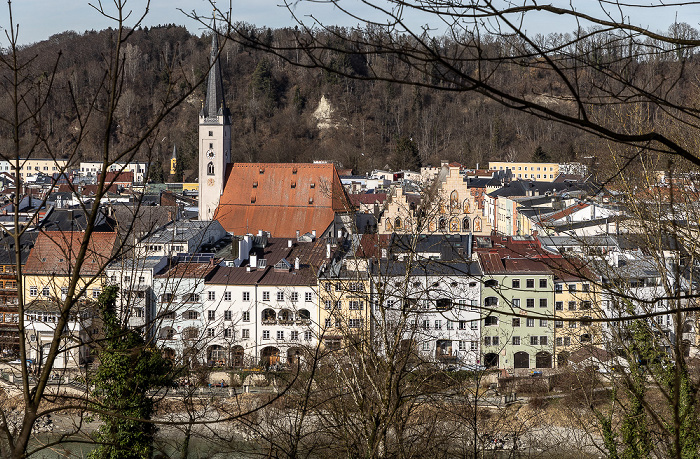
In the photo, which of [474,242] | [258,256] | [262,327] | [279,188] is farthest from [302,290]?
[279,188]

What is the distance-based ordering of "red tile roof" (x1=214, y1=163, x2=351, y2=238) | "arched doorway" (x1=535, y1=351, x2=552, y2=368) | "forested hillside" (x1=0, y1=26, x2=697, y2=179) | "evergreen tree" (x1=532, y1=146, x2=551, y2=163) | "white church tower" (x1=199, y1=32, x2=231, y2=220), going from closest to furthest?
"arched doorway" (x1=535, y1=351, x2=552, y2=368) → "red tile roof" (x1=214, y1=163, x2=351, y2=238) → "white church tower" (x1=199, y1=32, x2=231, y2=220) → "evergreen tree" (x1=532, y1=146, x2=551, y2=163) → "forested hillside" (x1=0, y1=26, x2=697, y2=179)

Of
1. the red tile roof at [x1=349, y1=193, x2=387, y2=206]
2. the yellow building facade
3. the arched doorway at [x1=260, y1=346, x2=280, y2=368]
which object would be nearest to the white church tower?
the red tile roof at [x1=349, y1=193, x2=387, y2=206]

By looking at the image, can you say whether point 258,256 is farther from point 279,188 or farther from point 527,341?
point 279,188

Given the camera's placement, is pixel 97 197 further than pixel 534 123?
No

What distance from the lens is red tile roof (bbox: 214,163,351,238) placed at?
21.1 metres

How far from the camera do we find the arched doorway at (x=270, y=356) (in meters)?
12.4

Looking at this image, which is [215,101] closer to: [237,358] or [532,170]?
[237,358]

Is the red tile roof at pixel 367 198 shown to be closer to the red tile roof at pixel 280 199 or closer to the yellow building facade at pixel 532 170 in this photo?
the red tile roof at pixel 280 199

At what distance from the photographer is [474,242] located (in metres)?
15.1

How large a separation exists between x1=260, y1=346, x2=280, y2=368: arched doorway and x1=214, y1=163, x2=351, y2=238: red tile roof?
774 centimetres

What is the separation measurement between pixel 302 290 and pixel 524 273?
365 centimetres

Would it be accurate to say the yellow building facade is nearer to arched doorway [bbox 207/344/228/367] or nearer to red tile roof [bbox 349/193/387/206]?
red tile roof [bbox 349/193/387/206]

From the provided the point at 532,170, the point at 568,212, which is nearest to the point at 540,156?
the point at 532,170

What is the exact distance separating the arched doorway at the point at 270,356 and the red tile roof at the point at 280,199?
774 cm
